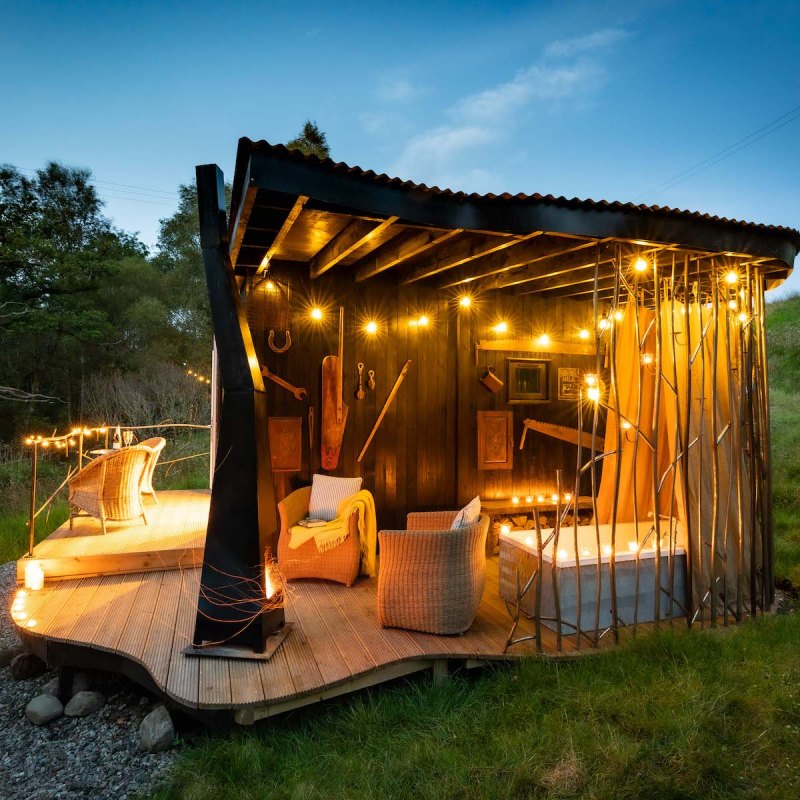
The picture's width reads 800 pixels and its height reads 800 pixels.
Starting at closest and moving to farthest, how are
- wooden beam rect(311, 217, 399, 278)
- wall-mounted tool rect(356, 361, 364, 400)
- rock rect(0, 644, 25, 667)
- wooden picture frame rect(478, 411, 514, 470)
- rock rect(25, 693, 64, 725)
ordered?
rock rect(25, 693, 64, 725) → wooden beam rect(311, 217, 399, 278) → rock rect(0, 644, 25, 667) → wall-mounted tool rect(356, 361, 364, 400) → wooden picture frame rect(478, 411, 514, 470)

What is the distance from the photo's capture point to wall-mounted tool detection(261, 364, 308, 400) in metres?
4.88

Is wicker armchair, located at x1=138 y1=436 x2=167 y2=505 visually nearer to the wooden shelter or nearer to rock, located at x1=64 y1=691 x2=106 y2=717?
the wooden shelter

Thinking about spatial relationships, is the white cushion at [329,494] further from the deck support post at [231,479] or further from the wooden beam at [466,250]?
the wooden beam at [466,250]

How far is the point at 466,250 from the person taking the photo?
4.02m

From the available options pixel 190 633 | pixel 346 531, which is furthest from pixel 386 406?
pixel 190 633

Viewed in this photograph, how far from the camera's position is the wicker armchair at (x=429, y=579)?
3.29 meters

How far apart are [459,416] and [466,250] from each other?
2115 millimetres

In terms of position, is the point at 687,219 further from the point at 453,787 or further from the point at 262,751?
the point at 262,751

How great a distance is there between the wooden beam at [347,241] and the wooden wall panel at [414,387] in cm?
42

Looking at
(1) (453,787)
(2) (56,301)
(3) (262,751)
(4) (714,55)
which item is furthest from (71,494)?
(4) (714,55)

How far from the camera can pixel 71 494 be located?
498 centimetres

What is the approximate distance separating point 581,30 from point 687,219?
675 cm

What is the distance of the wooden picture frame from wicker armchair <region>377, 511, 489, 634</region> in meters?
2.46

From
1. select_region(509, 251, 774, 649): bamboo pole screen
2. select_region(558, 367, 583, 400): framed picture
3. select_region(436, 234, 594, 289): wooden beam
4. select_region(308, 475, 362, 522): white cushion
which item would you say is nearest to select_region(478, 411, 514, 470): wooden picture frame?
select_region(558, 367, 583, 400): framed picture
